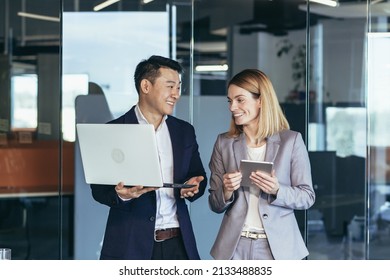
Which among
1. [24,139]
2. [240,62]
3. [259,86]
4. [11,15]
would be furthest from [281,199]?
[240,62]

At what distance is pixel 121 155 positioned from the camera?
14.2ft

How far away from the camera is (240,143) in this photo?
13.9ft

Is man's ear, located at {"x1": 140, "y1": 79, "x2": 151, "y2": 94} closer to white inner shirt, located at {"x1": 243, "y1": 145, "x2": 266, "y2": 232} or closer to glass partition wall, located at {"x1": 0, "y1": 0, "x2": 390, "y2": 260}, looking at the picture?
white inner shirt, located at {"x1": 243, "y1": 145, "x2": 266, "y2": 232}

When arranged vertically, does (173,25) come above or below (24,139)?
above

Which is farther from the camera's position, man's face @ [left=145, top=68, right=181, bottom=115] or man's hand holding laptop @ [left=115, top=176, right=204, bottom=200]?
man's face @ [left=145, top=68, right=181, bottom=115]

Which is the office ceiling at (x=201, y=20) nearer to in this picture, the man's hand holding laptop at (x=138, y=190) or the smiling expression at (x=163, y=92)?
the smiling expression at (x=163, y=92)

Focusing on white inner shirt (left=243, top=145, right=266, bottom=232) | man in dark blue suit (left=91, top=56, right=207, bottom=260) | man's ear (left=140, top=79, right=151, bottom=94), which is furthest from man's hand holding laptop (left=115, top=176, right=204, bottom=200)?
man's ear (left=140, top=79, right=151, bottom=94)

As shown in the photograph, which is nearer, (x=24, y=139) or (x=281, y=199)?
(x=281, y=199)

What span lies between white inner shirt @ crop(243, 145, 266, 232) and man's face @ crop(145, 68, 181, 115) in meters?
0.59

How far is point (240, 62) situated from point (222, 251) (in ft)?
28.4

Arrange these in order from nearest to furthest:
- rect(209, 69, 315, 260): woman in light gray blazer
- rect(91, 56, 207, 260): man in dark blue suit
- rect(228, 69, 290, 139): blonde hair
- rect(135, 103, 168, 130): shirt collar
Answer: rect(209, 69, 315, 260): woman in light gray blazer < rect(228, 69, 290, 139): blonde hair < rect(91, 56, 207, 260): man in dark blue suit < rect(135, 103, 168, 130): shirt collar

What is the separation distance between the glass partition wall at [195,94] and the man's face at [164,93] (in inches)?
52.8

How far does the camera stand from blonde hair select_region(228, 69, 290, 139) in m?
4.18
